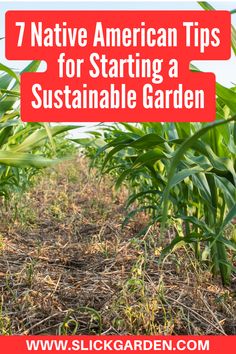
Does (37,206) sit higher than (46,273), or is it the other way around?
(37,206)

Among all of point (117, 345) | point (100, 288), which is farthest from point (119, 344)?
point (100, 288)

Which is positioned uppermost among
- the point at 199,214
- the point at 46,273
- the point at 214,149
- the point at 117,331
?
the point at 214,149

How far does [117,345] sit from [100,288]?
438 mm

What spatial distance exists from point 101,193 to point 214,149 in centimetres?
247

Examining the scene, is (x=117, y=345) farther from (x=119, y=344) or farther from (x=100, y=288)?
(x=100, y=288)

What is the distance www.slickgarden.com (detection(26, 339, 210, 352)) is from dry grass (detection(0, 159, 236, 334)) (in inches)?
1.5

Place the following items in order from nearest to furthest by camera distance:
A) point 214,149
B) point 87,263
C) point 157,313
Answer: point 157,313, point 214,149, point 87,263

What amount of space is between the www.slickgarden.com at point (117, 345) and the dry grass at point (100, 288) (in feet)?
0.12

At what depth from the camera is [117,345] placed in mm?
1411

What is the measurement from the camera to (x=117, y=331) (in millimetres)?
1471

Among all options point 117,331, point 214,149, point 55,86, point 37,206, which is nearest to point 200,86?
point 214,149

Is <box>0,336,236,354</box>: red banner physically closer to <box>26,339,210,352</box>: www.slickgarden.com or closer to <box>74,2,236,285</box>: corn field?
<box>26,339,210,352</box>: www.slickgarden.com

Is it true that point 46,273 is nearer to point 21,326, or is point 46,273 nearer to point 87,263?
point 87,263

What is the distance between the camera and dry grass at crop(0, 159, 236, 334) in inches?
60.1
